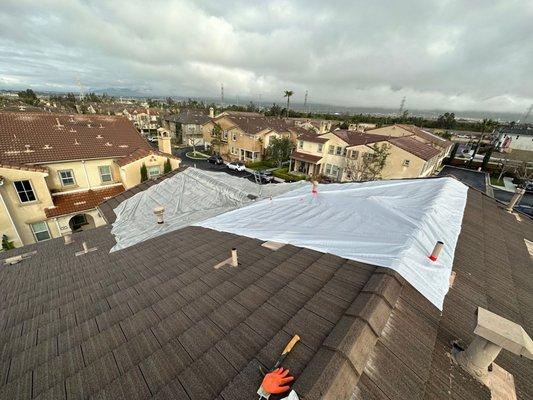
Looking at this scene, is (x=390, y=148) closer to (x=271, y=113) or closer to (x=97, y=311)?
(x=97, y=311)

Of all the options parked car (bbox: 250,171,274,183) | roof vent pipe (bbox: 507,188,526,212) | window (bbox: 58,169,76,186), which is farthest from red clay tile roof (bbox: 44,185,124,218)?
roof vent pipe (bbox: 507,188,526,212)

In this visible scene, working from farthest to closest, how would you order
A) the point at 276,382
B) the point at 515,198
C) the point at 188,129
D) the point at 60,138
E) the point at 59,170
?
the point at 188,129 → the point at 60,138 → the point at 59,170 → the point at 515,198 → the point at 276,382

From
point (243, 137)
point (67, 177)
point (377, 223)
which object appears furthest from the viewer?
point (243, 137)

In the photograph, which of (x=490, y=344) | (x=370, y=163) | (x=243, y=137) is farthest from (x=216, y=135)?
(x=490, y=344)

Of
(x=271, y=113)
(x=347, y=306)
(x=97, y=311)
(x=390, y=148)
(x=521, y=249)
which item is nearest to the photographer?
(x=347, y=306)

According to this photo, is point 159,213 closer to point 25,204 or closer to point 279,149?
point 25,204

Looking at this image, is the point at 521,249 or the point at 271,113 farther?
the point at 271,113

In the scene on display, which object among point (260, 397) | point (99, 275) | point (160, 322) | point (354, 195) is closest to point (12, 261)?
point (99, 275)
